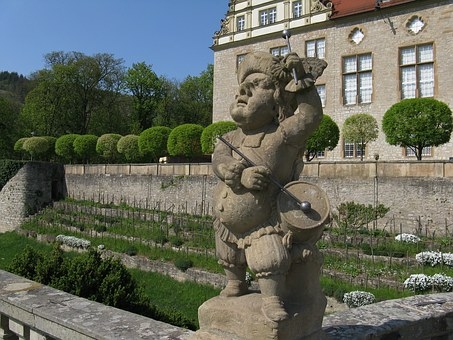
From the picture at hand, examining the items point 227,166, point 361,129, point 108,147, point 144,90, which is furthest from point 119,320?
point 144,90

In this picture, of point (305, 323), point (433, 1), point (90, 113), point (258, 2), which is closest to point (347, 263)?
point (305, 323)

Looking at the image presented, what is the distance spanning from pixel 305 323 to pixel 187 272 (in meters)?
11.5

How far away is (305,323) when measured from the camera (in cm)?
277

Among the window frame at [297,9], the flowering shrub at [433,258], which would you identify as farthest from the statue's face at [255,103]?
the window frame at [297,9]

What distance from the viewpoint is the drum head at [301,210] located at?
8.97ft

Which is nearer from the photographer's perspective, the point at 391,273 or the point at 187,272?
the point at 391,273

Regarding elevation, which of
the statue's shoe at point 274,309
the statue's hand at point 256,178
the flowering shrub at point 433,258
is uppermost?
the statue's hand at point 256,178

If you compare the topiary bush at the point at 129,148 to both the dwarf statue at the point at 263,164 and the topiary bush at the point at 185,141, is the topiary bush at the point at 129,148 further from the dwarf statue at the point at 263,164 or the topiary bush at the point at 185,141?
the dwarf statue at the point at 263,164

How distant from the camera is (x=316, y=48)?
27984 millimetres

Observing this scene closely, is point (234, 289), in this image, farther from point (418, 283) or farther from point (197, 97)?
point (197, 97)

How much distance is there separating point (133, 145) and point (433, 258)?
76.0 ft

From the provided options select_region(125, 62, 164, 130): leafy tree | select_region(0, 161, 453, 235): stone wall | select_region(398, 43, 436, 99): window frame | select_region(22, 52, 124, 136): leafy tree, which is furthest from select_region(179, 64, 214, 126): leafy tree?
select_region(398, 43, 436, 99): window frame

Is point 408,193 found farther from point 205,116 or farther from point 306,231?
point 205,116

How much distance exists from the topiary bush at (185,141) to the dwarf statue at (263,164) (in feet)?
81.5
